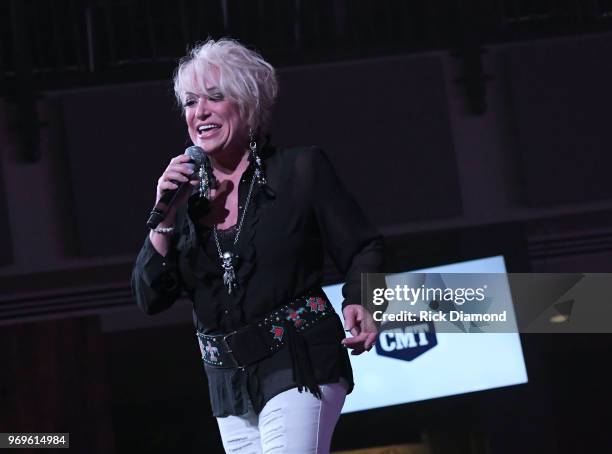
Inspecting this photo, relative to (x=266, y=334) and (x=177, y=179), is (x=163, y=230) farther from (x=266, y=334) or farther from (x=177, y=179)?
(x=266, y=334)

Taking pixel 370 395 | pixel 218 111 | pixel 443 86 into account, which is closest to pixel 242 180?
pixel 218 111

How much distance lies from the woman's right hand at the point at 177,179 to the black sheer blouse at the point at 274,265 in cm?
7


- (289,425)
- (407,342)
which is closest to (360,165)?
(407,342)

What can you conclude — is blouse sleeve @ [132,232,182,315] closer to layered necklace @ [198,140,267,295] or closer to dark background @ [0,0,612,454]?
layered necklace @ [198,140,267,295]

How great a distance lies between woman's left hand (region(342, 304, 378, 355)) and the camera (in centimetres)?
170

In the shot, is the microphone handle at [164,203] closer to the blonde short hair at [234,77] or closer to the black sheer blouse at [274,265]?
the black sheer blouse at [274,265]

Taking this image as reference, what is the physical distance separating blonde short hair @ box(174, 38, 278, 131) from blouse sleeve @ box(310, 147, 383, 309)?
0.56 feet

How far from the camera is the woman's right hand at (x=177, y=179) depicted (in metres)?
1.72

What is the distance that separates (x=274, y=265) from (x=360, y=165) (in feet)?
10.5

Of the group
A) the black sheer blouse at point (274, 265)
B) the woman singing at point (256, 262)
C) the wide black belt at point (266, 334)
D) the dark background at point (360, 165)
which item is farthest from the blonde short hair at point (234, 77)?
the dark background at point (360, 165)

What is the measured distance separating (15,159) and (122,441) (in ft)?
5.04

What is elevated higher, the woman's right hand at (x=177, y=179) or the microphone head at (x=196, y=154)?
the microphone head at (x=196, y=154)

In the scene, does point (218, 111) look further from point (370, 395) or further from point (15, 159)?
point (15, 159)

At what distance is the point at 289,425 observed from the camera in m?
1.66
